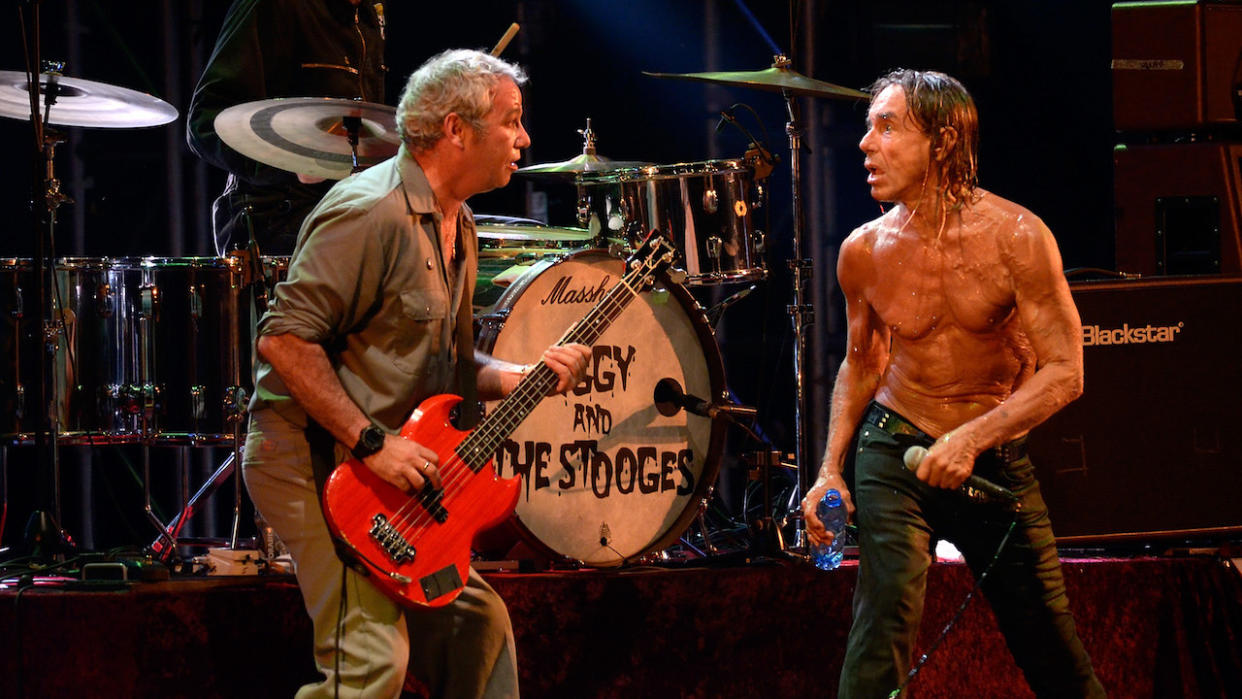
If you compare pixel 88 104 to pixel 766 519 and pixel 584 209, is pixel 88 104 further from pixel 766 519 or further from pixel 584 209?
pixel 766 519

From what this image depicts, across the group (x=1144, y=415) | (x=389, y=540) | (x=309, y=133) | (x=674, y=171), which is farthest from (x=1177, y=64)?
(x=389, y=540)

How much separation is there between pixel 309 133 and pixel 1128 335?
338 cm

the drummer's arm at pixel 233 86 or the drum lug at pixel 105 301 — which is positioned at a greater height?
the drummer's arm at pixel 233 86

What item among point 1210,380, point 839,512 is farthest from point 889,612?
point 1210,380

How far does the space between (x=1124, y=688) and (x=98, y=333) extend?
4635 mm

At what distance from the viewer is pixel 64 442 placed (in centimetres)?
553

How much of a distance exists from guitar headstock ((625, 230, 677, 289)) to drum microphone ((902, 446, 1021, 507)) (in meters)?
1.01

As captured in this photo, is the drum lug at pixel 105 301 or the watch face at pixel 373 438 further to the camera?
the drum lug at pixel 105 301

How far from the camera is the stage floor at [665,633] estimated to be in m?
4.64

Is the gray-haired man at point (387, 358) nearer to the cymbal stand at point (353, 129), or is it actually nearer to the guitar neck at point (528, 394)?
the guitar neck at point (528, 394)

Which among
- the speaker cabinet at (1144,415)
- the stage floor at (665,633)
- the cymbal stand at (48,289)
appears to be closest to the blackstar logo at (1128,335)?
the speaker cabinet at (1144,415)

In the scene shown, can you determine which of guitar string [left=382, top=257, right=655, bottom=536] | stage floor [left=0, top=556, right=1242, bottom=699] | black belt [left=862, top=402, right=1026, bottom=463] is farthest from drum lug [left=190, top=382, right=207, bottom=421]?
black belt [left=862, top=402, right=1026, bottom=463]

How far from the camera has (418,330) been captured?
143 inches

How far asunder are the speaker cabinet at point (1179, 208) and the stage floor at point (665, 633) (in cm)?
134
